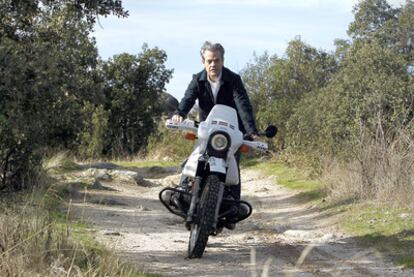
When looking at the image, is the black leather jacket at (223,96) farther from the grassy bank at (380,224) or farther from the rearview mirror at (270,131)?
the grassy bank at (380,224)

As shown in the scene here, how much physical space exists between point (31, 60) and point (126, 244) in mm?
2123

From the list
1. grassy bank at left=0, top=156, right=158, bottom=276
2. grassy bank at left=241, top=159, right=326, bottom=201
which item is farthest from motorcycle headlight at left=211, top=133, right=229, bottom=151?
grassy bank at left=241, top=159, right=326, bottom=201

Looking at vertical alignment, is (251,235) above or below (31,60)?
below

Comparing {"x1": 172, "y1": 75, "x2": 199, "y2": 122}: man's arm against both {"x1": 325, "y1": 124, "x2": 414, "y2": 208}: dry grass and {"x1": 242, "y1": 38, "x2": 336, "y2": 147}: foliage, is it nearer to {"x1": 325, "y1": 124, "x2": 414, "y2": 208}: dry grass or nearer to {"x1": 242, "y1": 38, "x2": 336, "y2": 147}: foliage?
{"x1": 325, "y1": 124, "x2": 414, "y2": 208}: dry grass

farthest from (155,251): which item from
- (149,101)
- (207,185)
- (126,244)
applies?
(149,101)

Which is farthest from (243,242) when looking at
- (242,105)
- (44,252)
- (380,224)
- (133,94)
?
(133,94)

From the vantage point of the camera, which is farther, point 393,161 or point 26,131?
point 393,161

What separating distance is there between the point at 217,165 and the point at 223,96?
111cm

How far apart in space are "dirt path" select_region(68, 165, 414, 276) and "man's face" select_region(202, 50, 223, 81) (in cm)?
185

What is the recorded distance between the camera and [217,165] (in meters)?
7.28

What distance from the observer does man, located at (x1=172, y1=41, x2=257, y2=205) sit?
7949mm

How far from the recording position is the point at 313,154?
17969mm

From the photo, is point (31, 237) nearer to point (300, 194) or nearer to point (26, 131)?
point (26, 131)

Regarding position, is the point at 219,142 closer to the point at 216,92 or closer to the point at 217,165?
the point at 217,165
